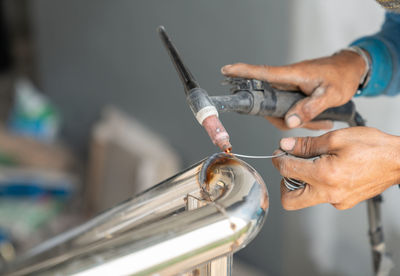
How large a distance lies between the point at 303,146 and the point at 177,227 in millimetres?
233

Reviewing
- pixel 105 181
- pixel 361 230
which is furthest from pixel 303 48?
pixel 105 181

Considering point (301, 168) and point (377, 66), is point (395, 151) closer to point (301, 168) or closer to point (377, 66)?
point (301, 168)

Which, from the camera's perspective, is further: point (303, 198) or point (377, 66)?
point (377, 66)

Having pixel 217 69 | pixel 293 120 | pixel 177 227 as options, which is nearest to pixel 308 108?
pixel 293 120

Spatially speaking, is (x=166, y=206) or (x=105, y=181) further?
(x=105, y=181)

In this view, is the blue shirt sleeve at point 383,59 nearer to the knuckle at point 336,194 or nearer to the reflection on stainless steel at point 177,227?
the knuckle at point 336,194

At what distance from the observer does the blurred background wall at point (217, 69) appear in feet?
3.11

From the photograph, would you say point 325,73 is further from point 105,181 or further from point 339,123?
point 105,181

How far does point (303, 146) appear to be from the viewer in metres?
0.52

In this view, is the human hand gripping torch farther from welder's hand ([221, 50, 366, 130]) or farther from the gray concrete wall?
the gray concrete wall

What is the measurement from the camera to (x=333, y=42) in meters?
1.04

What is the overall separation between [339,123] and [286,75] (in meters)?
0.12

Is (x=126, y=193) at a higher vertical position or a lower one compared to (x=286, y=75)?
higher

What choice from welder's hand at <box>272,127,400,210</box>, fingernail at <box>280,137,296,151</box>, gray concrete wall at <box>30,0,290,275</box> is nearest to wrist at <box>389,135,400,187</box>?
welder's hand at <box>272,127,400,210</box>
